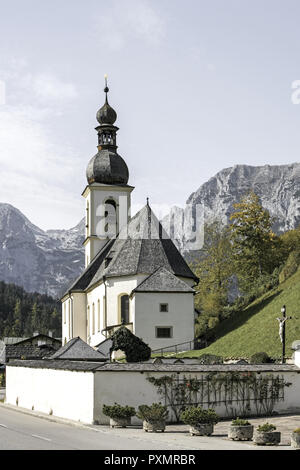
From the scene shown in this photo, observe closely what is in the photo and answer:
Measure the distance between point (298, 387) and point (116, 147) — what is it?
56.1m

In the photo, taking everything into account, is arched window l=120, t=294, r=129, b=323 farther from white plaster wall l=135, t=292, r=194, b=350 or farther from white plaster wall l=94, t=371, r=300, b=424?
white plaster wall l=94, t=371, r=300, b=424

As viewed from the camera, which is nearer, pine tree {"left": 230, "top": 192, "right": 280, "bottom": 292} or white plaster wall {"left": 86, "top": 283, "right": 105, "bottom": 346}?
white plaster wall {"left": 86, "top": 283, "right": 105, "bottom": 346}

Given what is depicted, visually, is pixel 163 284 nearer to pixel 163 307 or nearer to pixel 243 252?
pixel 163 307

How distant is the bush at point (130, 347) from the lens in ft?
163

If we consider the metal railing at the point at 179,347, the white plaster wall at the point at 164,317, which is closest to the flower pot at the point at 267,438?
the metal railing at the point at 179,347

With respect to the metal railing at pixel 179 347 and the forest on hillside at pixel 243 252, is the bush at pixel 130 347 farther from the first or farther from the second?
the forest on hillside at pixel 243 252

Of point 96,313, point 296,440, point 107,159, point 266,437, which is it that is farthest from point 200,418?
point 107,159

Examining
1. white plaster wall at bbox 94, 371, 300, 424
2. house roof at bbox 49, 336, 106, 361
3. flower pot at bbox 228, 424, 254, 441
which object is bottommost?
flower pot at bbox 228, 424, 254, 441

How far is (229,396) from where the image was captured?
32625 millimetres

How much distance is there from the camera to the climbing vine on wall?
31.5m

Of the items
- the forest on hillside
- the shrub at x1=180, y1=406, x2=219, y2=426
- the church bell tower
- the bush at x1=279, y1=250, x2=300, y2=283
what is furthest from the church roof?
the shrub at x1=180, y1=406, x2=219, y2=426

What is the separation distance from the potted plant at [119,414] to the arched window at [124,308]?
1423 inches

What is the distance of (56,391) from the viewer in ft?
117
